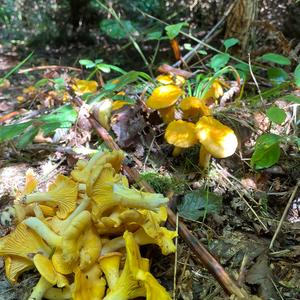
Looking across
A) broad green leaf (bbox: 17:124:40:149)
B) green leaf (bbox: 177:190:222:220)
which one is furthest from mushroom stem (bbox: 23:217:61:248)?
broad green leaf (bbox: 17:124:40:149)

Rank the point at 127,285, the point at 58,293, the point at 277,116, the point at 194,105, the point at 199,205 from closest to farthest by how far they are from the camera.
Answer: the point at 127,285 → the point at 58,293 → the point at 277,116 → the point at 199,205 → the point at 194,105

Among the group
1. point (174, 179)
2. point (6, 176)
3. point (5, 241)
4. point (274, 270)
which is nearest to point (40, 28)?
point (6, 176)

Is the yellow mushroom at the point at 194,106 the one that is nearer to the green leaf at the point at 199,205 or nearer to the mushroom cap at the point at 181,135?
the mushroom cap at the point at 181,135

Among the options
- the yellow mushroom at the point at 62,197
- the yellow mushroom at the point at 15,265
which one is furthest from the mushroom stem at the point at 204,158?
the yellow mushroom at the point at 15,265

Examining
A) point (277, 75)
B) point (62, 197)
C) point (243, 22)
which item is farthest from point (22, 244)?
point (243, 22)

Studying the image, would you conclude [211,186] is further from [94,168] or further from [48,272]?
[48,272]

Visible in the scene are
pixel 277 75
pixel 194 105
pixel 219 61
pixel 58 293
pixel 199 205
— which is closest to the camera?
pixel 58 293
